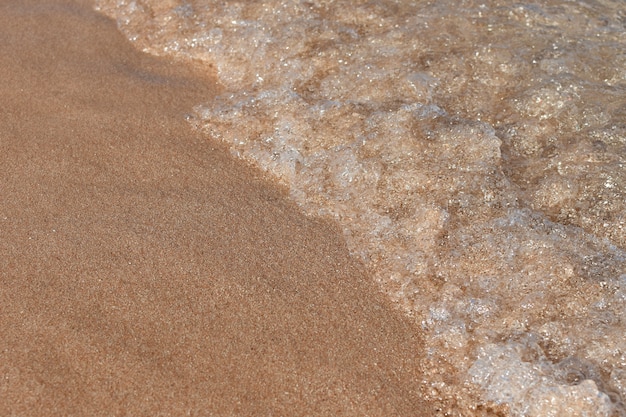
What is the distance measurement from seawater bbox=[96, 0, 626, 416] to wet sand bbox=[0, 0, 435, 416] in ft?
0.53

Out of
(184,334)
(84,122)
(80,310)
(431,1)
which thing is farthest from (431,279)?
(431,1)

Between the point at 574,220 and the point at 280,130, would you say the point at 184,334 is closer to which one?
the point at 280,130

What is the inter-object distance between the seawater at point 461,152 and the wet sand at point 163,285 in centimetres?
16

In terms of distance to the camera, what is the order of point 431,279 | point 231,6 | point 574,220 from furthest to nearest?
point 231,6, point 574,220, point 431,279

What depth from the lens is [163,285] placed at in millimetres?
2113

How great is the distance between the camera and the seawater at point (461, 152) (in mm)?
2053

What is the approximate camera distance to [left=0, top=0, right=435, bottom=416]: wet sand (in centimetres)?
185

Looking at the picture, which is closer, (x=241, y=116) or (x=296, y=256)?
(x=296, y=256)

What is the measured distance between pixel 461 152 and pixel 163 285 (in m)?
1.30

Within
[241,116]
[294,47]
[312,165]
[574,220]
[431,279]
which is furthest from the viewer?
[294,47]

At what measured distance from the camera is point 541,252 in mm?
2318

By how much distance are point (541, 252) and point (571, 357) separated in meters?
0.42

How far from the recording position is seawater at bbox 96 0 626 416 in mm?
2053

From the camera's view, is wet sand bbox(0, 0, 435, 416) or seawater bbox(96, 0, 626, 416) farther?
seawater bbox(96, 0, 626, 416)
